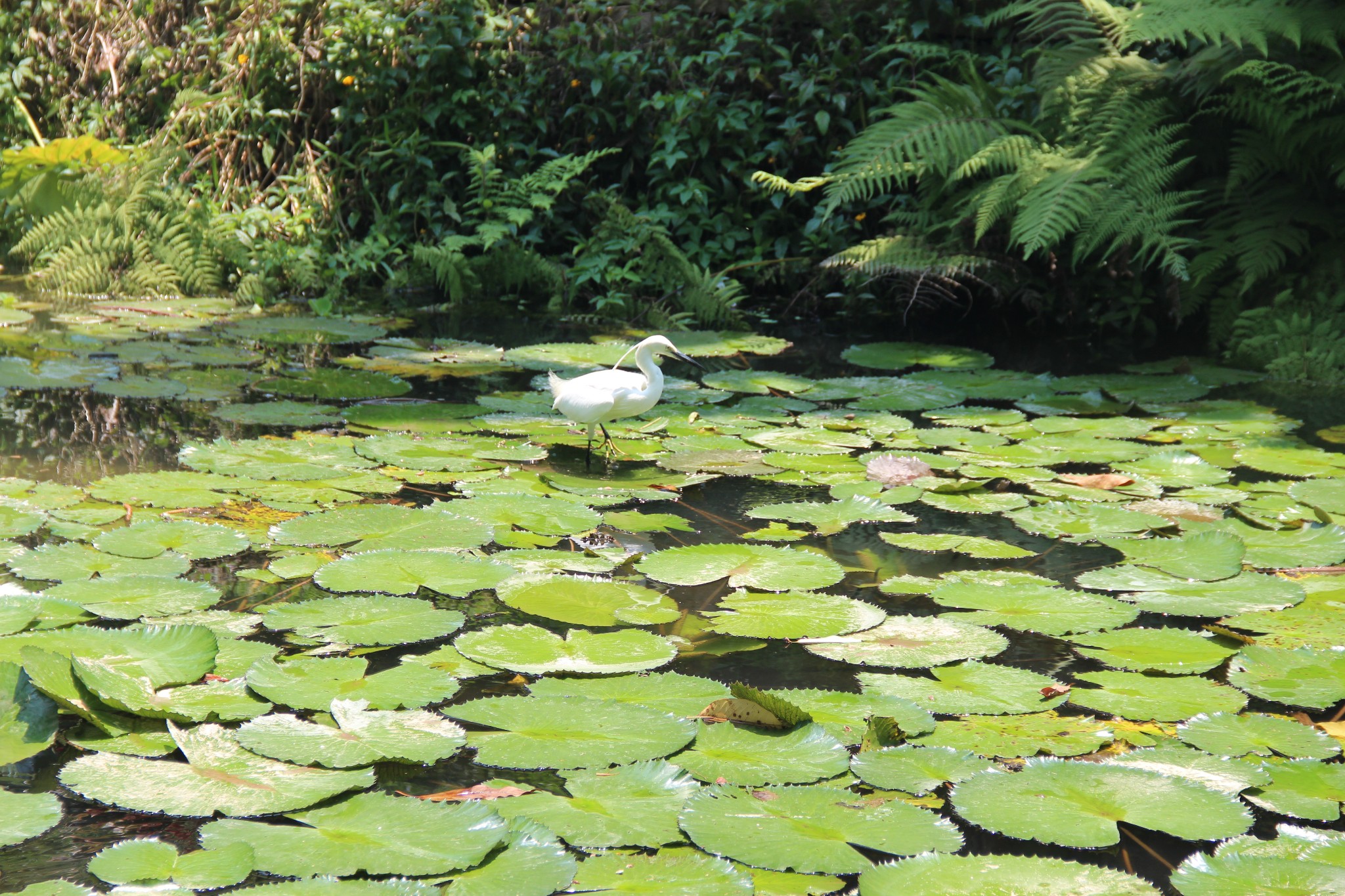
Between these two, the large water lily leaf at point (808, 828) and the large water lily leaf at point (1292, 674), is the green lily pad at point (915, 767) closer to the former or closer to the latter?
the large water lily leaf at point (808, 828)

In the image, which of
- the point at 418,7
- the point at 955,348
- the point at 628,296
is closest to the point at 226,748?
the point at 955,348

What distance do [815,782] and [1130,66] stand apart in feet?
13.3

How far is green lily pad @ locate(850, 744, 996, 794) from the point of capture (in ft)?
4.55

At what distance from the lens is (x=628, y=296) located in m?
5.05

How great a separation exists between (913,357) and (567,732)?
294 cm

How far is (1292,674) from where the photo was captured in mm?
1701

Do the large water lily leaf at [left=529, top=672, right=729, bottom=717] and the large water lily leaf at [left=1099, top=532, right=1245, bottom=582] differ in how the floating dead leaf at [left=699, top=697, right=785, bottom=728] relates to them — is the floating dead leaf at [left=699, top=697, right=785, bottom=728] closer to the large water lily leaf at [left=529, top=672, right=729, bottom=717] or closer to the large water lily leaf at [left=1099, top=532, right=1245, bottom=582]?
the large water lily leaf at [left=529, top=672, right=729, bottom=717]

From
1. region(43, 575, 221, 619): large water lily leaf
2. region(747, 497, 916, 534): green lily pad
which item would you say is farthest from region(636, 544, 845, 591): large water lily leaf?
region(43, 575, 221, 619): large water lily leaf

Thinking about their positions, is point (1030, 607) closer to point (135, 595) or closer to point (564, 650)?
point (564, 650)

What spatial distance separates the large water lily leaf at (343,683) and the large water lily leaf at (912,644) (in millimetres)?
617

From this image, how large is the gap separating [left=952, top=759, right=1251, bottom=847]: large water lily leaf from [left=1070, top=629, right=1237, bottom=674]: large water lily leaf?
37 cm

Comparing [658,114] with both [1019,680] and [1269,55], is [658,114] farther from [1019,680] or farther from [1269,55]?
[1019,680]

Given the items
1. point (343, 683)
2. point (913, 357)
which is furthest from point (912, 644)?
point (913, 357)

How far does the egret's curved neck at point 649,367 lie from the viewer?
2.82 m
